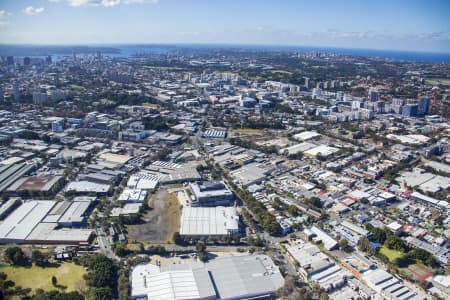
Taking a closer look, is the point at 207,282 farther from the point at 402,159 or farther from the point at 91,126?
the point at 91,126

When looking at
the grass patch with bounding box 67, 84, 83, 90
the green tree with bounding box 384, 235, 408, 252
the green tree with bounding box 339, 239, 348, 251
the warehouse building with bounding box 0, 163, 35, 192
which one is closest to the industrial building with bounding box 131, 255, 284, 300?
the green tree with bounding box 339, 239, 348, 251

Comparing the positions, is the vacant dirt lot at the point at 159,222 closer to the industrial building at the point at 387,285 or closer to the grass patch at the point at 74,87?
the industrial building at the point at 387,285

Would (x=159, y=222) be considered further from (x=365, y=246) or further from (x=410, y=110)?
(x=410, y=110)

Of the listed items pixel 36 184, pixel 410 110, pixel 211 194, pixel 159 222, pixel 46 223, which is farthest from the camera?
pixel 410 110

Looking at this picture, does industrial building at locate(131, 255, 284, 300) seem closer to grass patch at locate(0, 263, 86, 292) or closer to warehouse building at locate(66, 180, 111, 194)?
grass patch at locate(0, 263, 86, 292)

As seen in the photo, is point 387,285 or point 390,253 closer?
point 387,285

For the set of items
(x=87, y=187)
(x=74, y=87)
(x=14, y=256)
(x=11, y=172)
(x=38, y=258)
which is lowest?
(x=38, y=258)

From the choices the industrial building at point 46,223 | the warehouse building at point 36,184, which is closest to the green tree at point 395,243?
the industrial building at point 46,223

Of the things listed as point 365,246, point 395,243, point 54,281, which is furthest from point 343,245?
point 54,281
